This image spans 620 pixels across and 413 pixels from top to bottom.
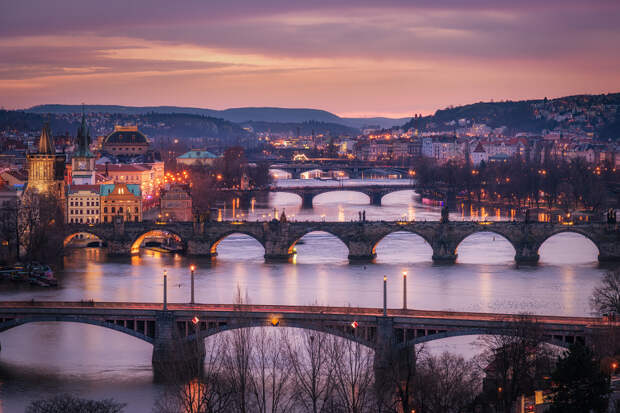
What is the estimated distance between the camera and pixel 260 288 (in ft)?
103

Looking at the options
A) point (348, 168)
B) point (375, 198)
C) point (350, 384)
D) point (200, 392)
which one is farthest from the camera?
point (348, 168)

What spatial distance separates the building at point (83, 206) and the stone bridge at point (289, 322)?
74.1ft

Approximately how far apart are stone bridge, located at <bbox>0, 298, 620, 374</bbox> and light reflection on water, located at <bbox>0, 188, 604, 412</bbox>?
86cm

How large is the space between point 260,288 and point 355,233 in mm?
8192

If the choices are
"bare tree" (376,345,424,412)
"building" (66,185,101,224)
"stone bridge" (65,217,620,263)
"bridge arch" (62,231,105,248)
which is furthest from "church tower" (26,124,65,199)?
"bare tree" (376,345,424,412)

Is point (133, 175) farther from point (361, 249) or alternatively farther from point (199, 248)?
point (361, 249)

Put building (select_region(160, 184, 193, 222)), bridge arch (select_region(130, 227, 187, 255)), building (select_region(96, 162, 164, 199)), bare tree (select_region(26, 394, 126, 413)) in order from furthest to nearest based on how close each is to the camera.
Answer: building (select_region(96, 162, 164, 199)) < building (select_region(160, 184, 193, 222)) < bridge arch (select_region(130, 227, 187, 255)) < bare tree (select_region(26, 394, 126, 413))

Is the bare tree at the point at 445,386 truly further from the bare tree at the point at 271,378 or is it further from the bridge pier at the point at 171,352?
the bridge pier at the point at 171,352

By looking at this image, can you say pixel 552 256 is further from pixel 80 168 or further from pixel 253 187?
pixel 253 187

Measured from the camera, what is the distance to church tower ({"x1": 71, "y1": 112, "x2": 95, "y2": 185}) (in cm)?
5034

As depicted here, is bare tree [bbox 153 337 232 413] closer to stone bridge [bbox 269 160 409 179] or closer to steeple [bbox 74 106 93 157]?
steeple [bbox 74 106 93 157]

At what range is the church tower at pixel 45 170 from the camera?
144 feet

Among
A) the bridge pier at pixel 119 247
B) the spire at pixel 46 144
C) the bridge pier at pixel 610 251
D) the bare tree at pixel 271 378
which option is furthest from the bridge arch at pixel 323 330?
the spire at pixel 46 144

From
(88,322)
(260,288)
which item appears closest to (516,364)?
(88,322)
